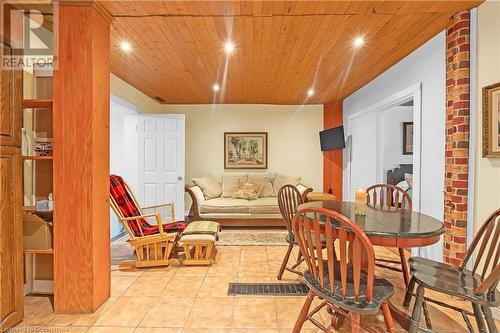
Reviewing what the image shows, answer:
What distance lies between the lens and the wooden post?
2.13 meters

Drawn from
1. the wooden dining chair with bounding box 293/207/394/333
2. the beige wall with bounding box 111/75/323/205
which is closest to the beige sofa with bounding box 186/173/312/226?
the beige wall with bounding box 111/75/323/205

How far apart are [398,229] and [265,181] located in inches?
162

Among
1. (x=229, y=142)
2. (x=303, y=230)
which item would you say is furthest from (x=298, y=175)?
(x=303, y=230)

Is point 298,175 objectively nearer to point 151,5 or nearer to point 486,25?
point 486,25

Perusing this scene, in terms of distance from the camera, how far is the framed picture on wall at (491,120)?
218 cm

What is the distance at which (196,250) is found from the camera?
3.26 m

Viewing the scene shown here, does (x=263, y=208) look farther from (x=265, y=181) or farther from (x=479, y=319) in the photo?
(x=479, y=319)

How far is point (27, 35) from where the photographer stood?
2.41 metres

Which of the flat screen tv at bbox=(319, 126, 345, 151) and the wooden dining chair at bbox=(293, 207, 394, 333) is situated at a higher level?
the flat screen tv at bbox=(319, 126, 345, 151)

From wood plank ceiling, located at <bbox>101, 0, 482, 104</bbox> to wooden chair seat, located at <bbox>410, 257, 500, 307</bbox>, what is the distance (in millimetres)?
2063

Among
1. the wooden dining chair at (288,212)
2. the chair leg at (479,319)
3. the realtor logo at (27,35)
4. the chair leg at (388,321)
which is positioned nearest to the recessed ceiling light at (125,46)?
the realtor logo at (27,35)

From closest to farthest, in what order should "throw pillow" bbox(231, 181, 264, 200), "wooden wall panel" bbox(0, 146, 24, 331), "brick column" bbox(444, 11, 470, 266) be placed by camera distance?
1. "wooden wall panel" bbox(0, 146, 24, 331)
2. "brick column" bbox(444, 11, 470, 266)
3. "throw pillow" bbox(231, 181, 264, 200)

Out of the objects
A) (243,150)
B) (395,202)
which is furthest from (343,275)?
(243,150)

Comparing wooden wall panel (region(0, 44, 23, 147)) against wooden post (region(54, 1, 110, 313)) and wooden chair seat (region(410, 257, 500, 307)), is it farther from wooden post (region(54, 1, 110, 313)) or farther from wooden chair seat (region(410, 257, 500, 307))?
wooden chair seat (region(410, 257, 500, 307))
